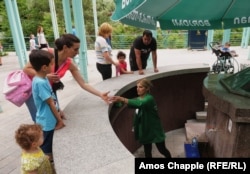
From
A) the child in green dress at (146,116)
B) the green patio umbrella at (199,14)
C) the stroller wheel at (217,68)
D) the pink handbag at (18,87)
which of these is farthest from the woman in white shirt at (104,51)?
the stroller wheel at (217,68)

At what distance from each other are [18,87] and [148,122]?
5.44 feet

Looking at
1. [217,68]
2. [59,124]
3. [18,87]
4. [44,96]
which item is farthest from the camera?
[217,68]

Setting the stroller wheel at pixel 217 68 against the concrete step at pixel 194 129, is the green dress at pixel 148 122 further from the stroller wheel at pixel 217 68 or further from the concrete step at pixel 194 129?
the stroller wheel at pixel 217 68

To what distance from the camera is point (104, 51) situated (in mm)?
4176

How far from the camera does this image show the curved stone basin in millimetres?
1758

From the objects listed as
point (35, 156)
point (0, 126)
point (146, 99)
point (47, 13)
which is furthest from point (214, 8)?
point (47, 13)

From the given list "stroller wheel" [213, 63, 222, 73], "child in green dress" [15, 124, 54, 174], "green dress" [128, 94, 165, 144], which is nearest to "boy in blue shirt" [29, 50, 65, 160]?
"child in green dress" [15, 124, 54, 174]

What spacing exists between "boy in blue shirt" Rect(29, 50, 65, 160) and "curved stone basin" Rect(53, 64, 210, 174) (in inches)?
4.4

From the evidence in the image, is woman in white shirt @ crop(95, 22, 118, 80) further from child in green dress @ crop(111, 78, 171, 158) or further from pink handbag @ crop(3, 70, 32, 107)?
pink handbag @ crop(3, 70, 32, 107)

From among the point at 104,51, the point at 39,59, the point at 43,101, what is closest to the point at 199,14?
the point at 104,51

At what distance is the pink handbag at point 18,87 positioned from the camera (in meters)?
2.68

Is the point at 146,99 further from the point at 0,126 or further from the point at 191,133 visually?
the point at 0,126

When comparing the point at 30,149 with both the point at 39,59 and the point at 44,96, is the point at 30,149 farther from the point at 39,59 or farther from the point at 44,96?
the point at 39,59

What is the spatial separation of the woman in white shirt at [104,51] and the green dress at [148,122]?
55.6 inches
